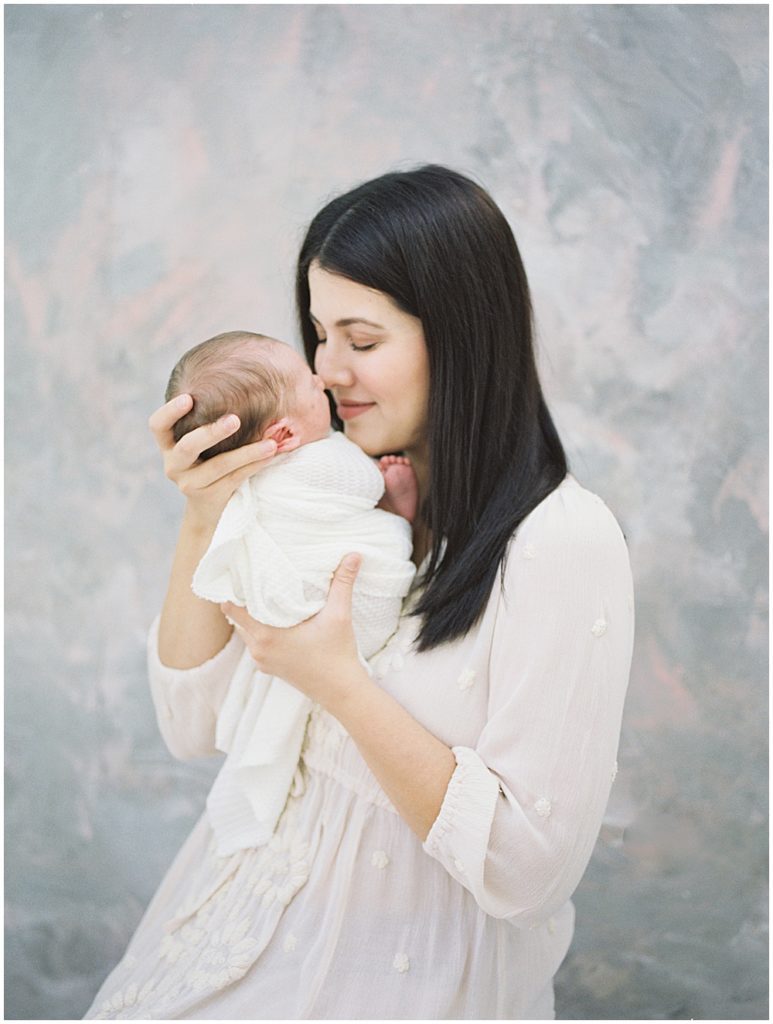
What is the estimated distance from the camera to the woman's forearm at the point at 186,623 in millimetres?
1509

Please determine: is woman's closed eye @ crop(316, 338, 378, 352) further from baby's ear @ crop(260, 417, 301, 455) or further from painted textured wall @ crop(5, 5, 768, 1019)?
painted textured wall @ crop(5, 5, 768, 1019)

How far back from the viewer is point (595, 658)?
4.03ft

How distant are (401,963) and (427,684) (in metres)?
0.38

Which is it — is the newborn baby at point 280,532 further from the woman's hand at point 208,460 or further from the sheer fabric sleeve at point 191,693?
the sheer fabric sleeve at point 191,693

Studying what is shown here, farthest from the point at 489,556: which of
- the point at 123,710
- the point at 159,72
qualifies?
the point at 159,72

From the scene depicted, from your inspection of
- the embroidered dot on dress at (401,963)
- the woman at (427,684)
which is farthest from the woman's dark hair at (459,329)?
the embroidered dot on dress at (401,963)

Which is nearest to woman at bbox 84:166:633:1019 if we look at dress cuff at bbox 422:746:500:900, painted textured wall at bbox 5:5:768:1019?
dress cuff at bbox 422:746:500:900

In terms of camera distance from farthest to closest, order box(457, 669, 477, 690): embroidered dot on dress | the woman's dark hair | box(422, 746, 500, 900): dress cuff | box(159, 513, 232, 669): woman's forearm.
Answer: box(159, 513, 232, 669): woman's forearm, the woman's dark hair, box(457, 669, 477, 690): embroidered dot on dress, box(422, 746, 500, 900): dress cuff

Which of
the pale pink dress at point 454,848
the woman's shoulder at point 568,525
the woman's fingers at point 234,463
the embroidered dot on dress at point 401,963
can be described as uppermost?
the woman's fingers at point 234,463

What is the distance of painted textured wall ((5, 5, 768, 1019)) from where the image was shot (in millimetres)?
2203

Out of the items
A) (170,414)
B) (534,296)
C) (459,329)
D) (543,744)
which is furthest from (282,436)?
(534,296)

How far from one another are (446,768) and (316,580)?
0.30m

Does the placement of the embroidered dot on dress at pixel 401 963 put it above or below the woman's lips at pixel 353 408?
below

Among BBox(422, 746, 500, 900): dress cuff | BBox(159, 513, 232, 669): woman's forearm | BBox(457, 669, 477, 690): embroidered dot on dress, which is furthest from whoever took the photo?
BBox(159, 513, 232, 669): woman's forearm
